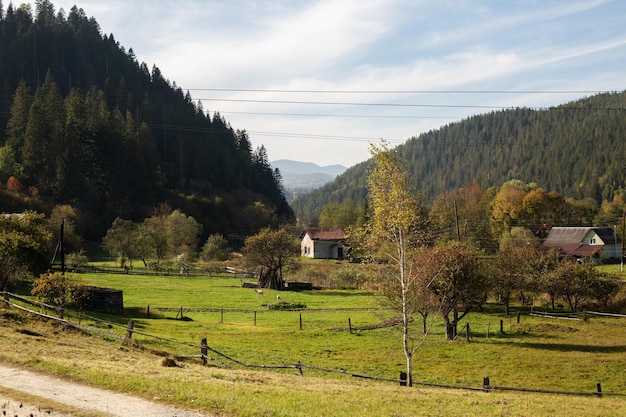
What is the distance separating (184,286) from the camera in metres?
73.7

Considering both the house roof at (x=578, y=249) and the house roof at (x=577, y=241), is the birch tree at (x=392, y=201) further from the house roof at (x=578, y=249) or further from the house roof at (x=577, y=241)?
the house roof at (x=577, y=241)

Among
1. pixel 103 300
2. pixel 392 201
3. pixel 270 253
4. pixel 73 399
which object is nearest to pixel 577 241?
pixel 270 253

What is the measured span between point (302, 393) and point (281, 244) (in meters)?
61.0

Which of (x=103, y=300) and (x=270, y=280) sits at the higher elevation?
(x=103, y=300)

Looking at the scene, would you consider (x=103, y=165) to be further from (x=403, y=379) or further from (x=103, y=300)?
(x=403, y=379)

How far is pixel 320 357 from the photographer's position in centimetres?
3528

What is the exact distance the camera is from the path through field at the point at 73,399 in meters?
14.6

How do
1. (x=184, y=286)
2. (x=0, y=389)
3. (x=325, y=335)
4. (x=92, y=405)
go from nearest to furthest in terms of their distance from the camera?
1. (x=92, y=405)
2. (x=0, y=389)
3. (x=325, y=335)
4. (x=184, y=286)

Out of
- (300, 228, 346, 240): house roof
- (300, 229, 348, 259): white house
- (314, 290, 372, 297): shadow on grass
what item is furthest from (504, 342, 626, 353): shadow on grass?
(300, 228, 346, 240): house roof

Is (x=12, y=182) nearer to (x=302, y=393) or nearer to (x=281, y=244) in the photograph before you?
(x=281, y=244)

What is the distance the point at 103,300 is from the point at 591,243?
9556 centimetres

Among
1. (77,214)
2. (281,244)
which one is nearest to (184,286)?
(281,244)

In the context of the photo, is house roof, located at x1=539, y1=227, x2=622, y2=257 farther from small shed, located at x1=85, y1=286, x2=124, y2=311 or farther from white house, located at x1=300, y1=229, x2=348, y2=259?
small shed, located at x1=85, y1=286, x2=124, y2=311

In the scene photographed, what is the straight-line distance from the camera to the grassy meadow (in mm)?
17594
